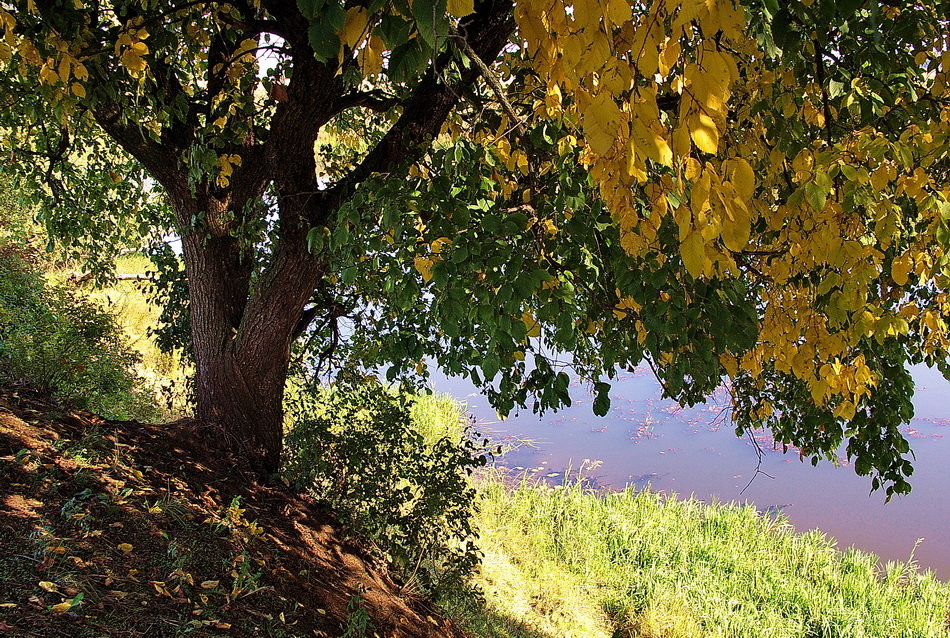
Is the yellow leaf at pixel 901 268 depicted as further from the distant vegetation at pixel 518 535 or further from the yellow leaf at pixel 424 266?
the distant vegetation at pixel 518 535

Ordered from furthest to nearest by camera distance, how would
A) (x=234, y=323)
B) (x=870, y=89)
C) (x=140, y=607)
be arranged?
(x=234, y=323)
(x=140, y=607)
(x=870, y=89)

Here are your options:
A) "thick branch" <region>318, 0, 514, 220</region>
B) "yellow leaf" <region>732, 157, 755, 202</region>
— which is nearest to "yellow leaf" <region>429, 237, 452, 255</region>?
"thick branch" <region>318, 0, 514, 220</region>

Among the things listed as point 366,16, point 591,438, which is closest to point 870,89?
point 366,16

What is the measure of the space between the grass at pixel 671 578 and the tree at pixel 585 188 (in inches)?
91.6

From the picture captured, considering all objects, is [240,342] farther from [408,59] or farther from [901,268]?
[901,268]

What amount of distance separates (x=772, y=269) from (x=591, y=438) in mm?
8112

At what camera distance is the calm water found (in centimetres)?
783

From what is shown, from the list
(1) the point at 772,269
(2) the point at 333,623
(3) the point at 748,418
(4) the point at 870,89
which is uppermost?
(4) the point at 870,89

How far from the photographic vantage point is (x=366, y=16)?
3.33ft

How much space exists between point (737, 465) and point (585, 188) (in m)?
8.25

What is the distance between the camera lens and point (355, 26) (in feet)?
3.33

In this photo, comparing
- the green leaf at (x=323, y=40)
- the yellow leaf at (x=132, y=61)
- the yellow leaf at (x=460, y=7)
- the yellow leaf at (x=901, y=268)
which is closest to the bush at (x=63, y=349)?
the yellow leaf at (x=132, y=61)

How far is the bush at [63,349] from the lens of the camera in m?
4.16

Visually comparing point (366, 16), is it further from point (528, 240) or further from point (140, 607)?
point (140, 607)
